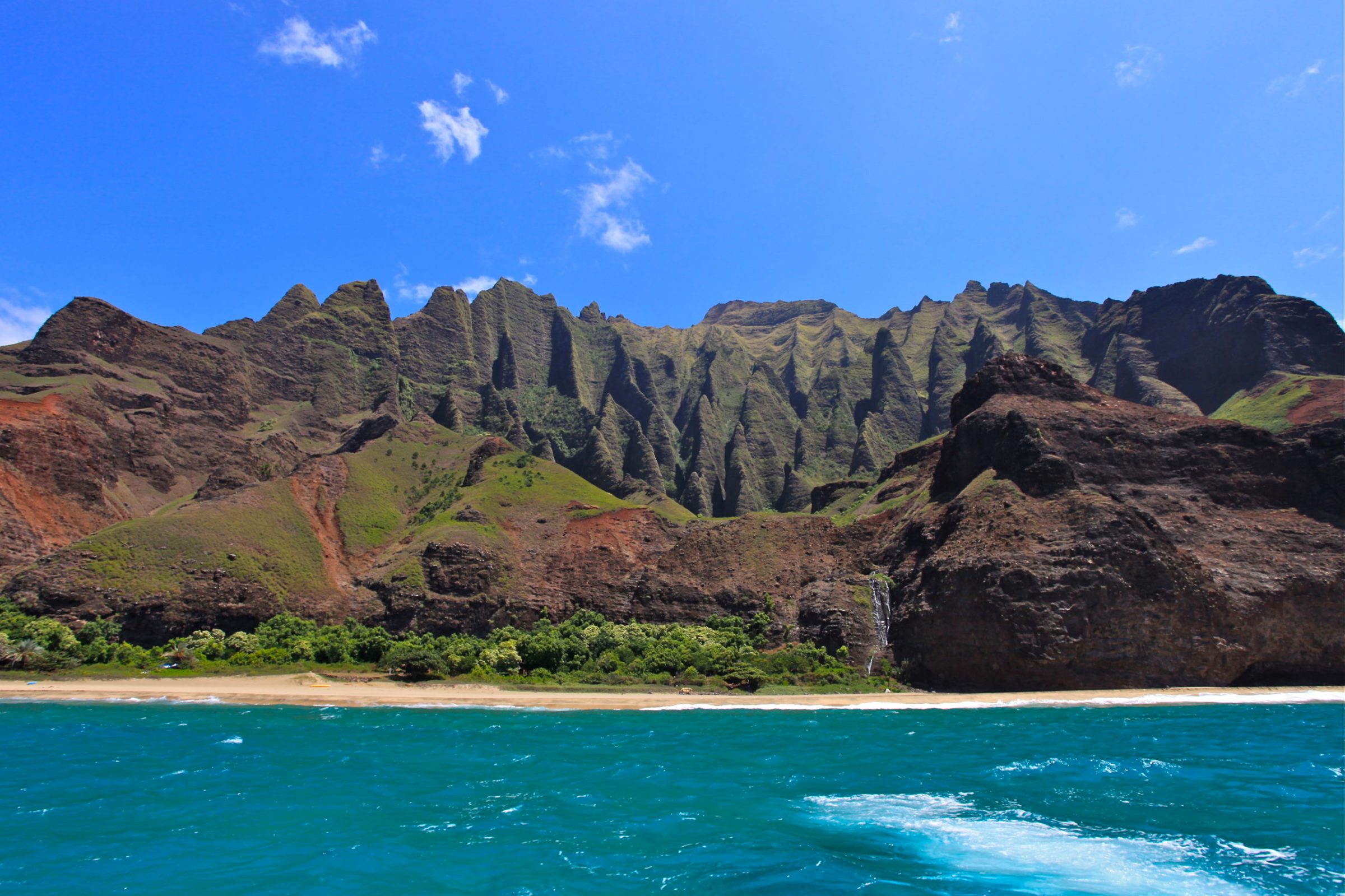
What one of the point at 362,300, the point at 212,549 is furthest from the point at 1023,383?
the point at 362,300

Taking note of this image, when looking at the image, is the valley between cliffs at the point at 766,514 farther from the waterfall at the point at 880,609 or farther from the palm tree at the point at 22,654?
the palm tree at the point at 22,654

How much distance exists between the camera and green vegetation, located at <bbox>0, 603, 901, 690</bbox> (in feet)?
206

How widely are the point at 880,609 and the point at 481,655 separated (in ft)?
126

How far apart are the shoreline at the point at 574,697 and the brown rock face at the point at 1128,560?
2636mm

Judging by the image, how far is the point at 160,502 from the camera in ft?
359

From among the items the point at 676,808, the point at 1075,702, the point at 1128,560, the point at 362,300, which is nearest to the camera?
the point at 676,808

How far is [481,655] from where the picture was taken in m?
69.1

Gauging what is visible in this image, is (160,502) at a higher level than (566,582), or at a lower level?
higher

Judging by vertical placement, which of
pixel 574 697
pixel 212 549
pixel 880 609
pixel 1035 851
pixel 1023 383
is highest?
pixel 1023 383

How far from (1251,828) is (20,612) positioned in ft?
301

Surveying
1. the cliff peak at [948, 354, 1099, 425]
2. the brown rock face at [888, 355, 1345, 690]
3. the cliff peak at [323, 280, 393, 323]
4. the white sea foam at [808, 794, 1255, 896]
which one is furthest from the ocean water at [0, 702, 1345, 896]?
the cliff peak at [323, 280, 393, 323]

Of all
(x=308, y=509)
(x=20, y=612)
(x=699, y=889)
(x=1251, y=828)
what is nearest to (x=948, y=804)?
(x=1251, y=828)

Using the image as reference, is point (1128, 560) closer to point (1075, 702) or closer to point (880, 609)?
point (1075, 702)

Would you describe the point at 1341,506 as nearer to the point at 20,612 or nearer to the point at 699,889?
the point at 699,889
